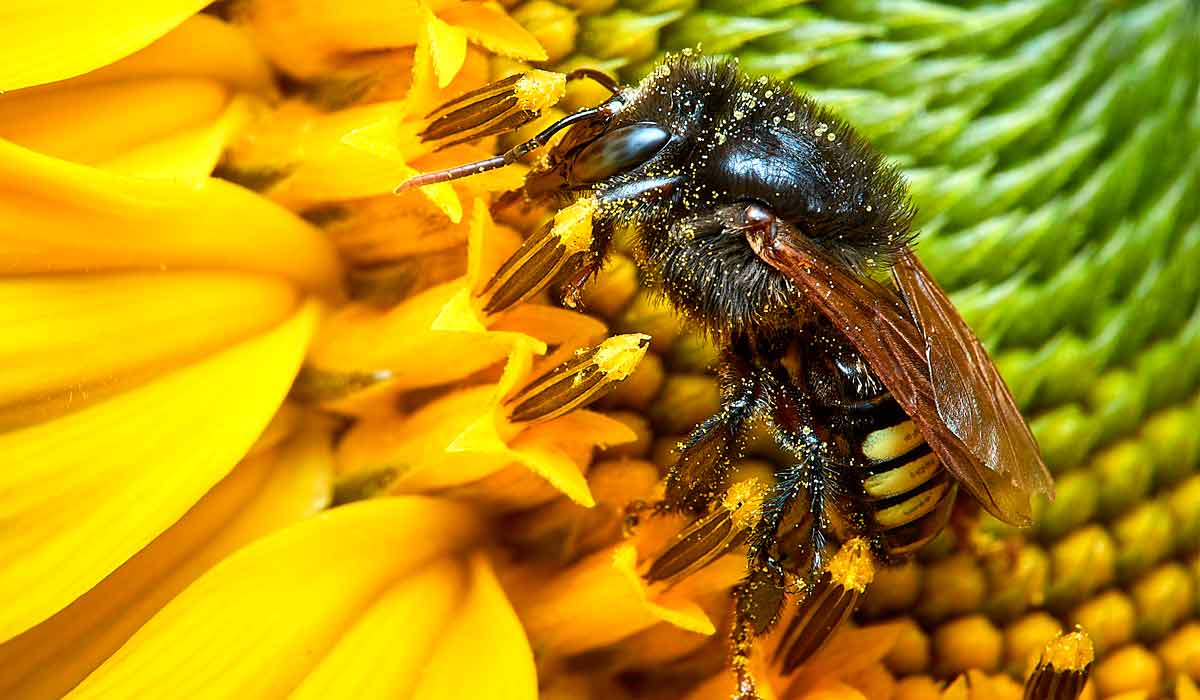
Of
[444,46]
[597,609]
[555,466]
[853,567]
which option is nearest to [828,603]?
[853,567]

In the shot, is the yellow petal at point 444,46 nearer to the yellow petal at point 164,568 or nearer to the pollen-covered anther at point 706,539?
the yellow petal at point 164,568

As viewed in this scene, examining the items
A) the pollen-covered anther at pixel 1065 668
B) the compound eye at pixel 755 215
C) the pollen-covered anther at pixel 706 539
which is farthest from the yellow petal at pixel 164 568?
the pollen-covered anther at pixel 1065 668

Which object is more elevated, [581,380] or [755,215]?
[755,215]

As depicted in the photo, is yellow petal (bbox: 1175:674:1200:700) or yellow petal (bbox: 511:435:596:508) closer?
yellow petal (bbox: 511:435:596:508)

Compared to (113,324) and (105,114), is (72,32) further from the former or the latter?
(113,324)

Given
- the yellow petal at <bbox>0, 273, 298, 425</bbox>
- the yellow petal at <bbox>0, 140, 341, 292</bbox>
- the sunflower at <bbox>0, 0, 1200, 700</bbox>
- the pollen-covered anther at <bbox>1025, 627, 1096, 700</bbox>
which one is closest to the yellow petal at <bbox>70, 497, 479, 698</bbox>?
the sunflower at <bbox>0, 0, 1200, 700</bbox>

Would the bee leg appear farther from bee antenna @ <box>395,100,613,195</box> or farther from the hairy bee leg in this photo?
bee antenna @ <box>395,100,613,195</box>

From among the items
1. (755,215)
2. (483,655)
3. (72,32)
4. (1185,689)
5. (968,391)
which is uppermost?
(72,32)
